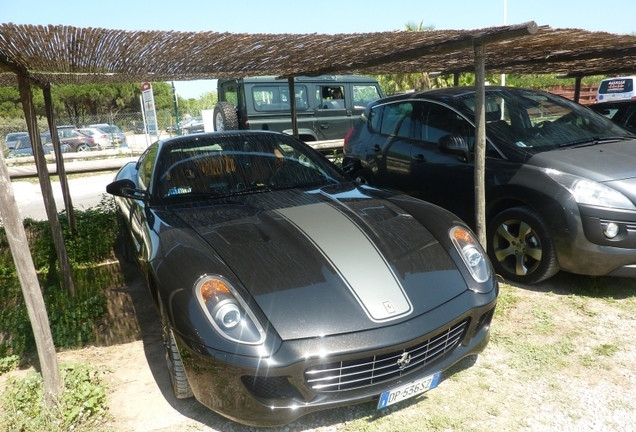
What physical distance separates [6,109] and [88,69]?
34878mm

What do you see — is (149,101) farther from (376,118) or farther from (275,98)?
(376,118)

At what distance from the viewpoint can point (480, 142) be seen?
12.7ft

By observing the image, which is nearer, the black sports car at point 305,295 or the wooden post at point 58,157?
the black sports car at point 305,295

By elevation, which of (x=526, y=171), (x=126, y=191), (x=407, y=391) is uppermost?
(x=126, y=191)

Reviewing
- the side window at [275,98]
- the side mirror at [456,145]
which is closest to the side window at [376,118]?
the side mirror at [456,145]

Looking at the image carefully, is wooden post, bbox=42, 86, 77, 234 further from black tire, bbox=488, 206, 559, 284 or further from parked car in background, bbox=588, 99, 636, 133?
parked car in background, bbox=588, 99, 636, 133

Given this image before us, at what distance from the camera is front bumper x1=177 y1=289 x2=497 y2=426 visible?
2119 millimetres

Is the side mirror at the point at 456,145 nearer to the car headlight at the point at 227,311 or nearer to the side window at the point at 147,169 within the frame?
the side window at the point at 147,169

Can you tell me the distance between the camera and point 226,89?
12.5 metres

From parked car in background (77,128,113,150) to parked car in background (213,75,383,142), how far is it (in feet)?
30.8

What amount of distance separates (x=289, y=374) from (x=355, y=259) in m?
0.73

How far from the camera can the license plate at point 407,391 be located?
2256 mm

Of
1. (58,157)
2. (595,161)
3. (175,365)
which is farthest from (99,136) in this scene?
(595,161)

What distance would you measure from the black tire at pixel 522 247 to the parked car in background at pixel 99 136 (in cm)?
1891
